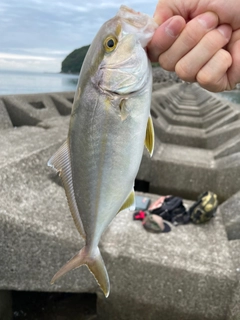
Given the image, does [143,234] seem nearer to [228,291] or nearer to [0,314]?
[228,291]

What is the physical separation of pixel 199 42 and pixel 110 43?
1.37ft

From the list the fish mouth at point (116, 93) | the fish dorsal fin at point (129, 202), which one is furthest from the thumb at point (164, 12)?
the fish dorsal fin at point (129, 202)

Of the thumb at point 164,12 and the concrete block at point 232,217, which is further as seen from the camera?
the concrete block at point 232,217

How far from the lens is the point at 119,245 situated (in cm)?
373

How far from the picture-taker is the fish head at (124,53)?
1634mm

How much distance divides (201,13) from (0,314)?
3.43m

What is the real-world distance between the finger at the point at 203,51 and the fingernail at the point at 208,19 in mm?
31

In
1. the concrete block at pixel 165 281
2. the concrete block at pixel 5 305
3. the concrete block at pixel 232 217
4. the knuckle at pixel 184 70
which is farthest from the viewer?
the concrete block at pixel 232 217

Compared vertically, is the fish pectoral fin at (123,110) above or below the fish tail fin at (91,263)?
above

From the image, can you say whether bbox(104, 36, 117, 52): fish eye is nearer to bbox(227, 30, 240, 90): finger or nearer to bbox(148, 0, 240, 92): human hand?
bbox(148, 0, 240, 92): human hand

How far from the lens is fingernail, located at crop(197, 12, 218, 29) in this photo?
1613 mm

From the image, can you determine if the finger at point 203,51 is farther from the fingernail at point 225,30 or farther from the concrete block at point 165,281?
the concrete block at point 165,281

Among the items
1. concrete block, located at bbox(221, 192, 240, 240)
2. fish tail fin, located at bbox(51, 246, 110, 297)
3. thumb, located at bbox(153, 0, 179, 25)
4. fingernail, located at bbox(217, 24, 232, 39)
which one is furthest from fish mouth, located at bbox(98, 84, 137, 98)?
concrete block, located at bbox(221, 192, 240, 240)

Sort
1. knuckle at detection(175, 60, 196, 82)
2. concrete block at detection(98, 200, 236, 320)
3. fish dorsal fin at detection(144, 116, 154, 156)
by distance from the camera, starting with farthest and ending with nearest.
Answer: concrete block at detection(98, 200, 236, 320) → fish dorsal fin at detection(144, 116, 154, 156) → knuckle at detection(175, 60, 196, 82)
